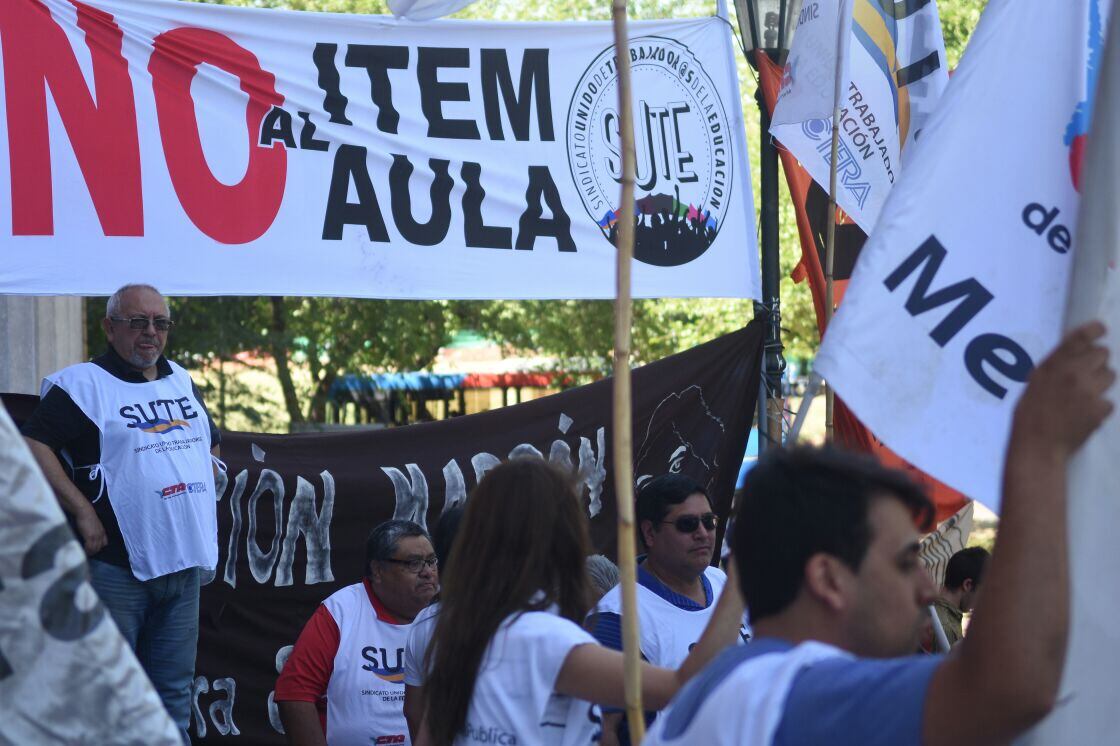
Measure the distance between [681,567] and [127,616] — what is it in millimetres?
1976

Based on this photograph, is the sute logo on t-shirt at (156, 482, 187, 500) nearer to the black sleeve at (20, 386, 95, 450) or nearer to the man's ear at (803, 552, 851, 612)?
the black sleeve at (20, 386, 95, 450)

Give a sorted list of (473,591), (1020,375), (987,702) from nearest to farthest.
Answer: (987,702) < (1020,375) < (473,591)

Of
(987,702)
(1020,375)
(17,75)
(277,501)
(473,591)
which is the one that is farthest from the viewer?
(277,501)

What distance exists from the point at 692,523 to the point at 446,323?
1352cm

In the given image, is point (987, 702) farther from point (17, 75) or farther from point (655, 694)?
point (17, 75)

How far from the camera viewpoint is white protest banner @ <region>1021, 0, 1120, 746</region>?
1762mm

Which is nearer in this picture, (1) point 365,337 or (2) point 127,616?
(2) point 127,616

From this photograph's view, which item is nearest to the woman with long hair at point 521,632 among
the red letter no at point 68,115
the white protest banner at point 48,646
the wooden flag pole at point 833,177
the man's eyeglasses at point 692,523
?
the white protest banner at point 48,646

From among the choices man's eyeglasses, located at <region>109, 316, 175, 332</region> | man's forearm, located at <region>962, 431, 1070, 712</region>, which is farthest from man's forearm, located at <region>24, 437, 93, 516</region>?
man's forearm, located at <region>962, 431, 1070, 712</region>

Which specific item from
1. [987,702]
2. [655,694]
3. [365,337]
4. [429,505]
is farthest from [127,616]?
[365,337]

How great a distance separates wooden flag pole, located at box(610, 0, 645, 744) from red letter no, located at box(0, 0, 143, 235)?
361 cm

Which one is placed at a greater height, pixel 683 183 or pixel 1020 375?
pixel 683 183

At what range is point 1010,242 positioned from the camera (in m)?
2.53

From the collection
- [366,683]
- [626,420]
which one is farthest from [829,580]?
[366,683]
